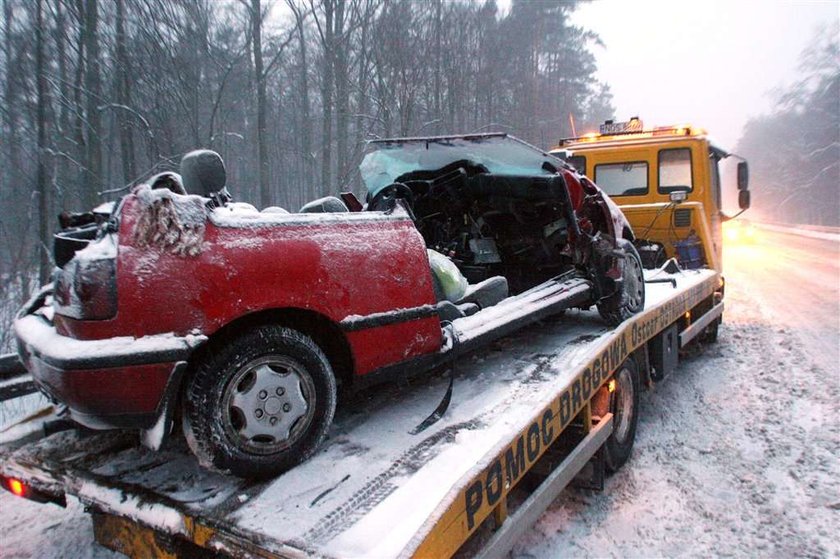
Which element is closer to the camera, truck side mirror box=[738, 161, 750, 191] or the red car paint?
the red car paint

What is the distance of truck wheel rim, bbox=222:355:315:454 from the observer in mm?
1994

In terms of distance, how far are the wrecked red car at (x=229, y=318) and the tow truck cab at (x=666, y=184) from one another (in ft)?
16.0

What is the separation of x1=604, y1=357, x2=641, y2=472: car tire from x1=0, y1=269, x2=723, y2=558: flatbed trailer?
0.35 m

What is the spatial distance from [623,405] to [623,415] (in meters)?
0.07

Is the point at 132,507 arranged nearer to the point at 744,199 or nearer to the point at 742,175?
the point at 742,175

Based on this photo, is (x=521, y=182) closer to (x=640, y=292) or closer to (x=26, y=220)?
(x=640, y=292)

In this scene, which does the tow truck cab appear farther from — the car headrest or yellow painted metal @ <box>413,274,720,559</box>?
the car headrest

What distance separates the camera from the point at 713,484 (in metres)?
3.55

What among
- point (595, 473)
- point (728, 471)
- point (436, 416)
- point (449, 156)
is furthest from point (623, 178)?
point (436, 416)

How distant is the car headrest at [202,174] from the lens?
2621 mm

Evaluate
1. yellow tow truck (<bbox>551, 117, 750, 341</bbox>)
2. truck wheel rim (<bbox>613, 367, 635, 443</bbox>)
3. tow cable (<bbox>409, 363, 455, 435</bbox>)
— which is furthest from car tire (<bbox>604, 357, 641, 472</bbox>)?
yellow tow truck (<bbox>551, 117, 750, 341</bbox>)

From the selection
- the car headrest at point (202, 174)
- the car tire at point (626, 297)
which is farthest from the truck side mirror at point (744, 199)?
the car headrest at point (202, 174)

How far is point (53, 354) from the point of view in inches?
71.9

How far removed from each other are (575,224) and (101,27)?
32.4 feet
